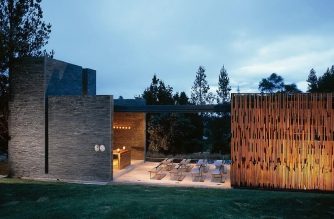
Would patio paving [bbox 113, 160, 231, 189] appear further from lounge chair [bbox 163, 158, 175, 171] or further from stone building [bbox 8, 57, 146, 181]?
stone building [bbox 8, 57, 146, 181]

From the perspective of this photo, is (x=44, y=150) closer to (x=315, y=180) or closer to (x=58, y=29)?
(x=315, y=180)

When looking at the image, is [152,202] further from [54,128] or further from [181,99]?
[181,99]

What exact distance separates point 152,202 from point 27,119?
26.6 feet

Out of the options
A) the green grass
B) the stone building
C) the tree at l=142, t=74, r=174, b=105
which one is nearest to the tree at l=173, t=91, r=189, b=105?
the tree at l=142, t=74, r=174, b=105

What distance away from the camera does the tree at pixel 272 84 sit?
165 ft

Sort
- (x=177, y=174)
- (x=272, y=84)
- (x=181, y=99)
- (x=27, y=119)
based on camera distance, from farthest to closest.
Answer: (x=272, y=84)
(x=181, y=99)
(x=177, y=174)
(x=27, y=119)

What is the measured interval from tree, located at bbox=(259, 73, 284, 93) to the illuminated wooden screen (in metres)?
38.4

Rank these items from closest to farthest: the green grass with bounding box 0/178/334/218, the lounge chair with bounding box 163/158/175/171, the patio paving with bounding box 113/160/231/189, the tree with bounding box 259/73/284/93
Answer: the green grass with bounding box 0/178/334/218
the patio paving with bounding box 113/160/231/189
the lounge chair with bounding box 163/158/175/171
the tree with bounding box 259/73/284/93

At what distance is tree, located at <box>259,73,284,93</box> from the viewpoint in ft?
165

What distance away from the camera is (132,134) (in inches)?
825

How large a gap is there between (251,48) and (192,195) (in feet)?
236

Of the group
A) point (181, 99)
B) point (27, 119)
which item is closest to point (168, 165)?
point (27, 119)

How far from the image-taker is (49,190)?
1252 centimetres

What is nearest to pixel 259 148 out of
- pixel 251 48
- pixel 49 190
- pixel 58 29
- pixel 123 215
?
pixel 123 215
